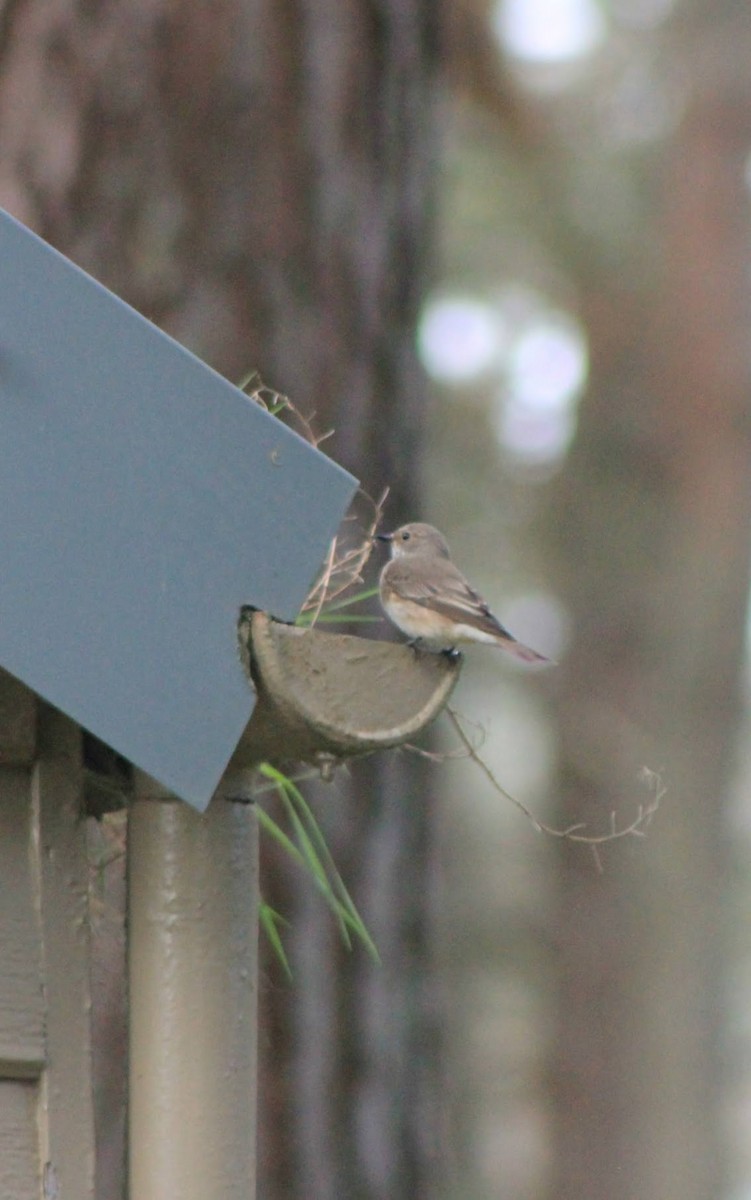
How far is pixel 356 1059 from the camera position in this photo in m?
4.61

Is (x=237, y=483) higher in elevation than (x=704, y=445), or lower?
lower

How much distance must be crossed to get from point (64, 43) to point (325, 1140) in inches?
109

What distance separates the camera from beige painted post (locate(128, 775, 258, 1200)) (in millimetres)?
2432

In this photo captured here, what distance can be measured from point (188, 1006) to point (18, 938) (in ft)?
0.79

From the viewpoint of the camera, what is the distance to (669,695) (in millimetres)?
12273

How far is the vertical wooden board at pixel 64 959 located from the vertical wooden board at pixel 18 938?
2 cm

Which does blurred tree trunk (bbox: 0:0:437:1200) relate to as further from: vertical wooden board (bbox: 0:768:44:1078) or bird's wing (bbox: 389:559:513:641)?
vertical wooden board (bbox: 0:768:44:1078)

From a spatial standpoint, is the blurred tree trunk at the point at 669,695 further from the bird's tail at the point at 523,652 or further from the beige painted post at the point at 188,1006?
the beige painted post at the point at 188,1006

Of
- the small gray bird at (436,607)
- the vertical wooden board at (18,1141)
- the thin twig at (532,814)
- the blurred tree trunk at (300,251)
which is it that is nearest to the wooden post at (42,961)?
the vertical wooden board at (18,1141)

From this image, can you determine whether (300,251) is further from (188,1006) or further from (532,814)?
(188,1006)

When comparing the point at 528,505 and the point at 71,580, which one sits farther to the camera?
the point at 528,505

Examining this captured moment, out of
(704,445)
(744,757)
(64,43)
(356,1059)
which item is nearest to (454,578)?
(356,1059)

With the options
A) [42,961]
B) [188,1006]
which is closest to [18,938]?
[42,961]

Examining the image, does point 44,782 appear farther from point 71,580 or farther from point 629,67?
point 629,67
